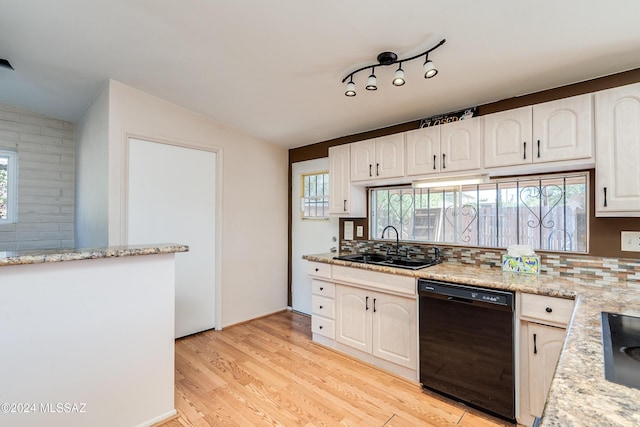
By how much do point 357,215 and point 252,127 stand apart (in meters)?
1.62

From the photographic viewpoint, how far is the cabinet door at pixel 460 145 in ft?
7.60

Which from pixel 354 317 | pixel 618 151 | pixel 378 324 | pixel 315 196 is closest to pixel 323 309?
pixel 354 317

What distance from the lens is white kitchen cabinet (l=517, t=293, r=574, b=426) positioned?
1756 millimetres

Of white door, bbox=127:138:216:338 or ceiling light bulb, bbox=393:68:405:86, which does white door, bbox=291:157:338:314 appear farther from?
ceiling light bulb, bbox=393:68:405:86

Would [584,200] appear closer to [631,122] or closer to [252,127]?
[631,122]

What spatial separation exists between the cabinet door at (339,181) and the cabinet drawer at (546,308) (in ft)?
5.82

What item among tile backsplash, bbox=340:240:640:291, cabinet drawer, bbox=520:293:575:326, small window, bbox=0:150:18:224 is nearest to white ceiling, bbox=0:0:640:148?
small window, bbox=0:150:18:224

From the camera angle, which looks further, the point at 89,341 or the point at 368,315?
the point at 368,315

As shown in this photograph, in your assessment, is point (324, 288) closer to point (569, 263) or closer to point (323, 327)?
point (323, 327)

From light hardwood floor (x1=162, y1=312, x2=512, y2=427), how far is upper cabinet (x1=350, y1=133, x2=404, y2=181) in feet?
5.73

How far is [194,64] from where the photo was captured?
238 centimetres

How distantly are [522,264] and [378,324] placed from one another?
121 centimetres

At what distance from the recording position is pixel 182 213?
3223 millimetres

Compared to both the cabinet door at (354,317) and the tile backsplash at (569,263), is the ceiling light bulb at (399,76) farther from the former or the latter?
the cabinet door at (354,317)
